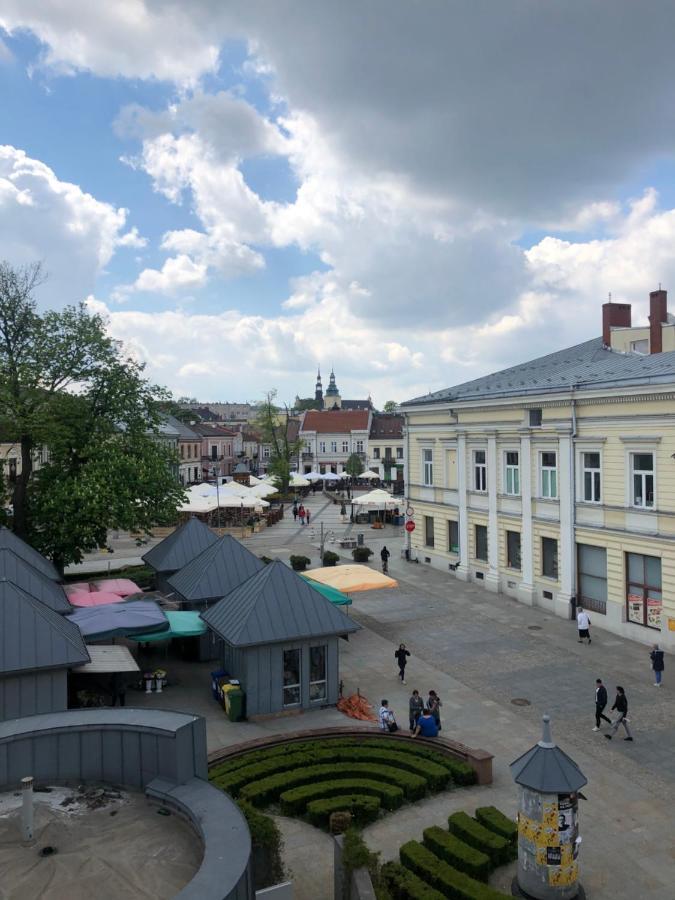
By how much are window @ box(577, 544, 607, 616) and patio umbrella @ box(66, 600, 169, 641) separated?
54.2 feet

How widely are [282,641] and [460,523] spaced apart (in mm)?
19343

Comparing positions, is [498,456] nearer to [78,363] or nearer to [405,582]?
[405,582]

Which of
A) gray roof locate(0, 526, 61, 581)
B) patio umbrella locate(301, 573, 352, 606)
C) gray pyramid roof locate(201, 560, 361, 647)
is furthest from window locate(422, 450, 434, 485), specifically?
gray roof locate(0, 526, 61, 581)

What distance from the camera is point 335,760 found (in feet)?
51.5

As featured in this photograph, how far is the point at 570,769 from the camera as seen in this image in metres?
11.2

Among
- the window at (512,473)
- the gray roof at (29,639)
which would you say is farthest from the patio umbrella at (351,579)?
the gray roof at (29,639)

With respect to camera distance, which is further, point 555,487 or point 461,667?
point 555,487

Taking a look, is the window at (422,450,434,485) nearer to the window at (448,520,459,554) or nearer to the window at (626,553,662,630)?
the window at (448,520,459,554)

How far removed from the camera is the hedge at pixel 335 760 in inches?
574

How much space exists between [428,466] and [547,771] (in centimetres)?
2910

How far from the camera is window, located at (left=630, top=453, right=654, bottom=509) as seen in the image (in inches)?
995

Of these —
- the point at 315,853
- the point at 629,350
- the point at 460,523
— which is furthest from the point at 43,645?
the point at 629,350

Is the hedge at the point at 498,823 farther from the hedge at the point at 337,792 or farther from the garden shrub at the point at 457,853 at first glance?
the hedge at the point at 337,792

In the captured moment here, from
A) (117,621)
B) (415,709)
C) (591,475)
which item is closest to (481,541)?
(591,475)
